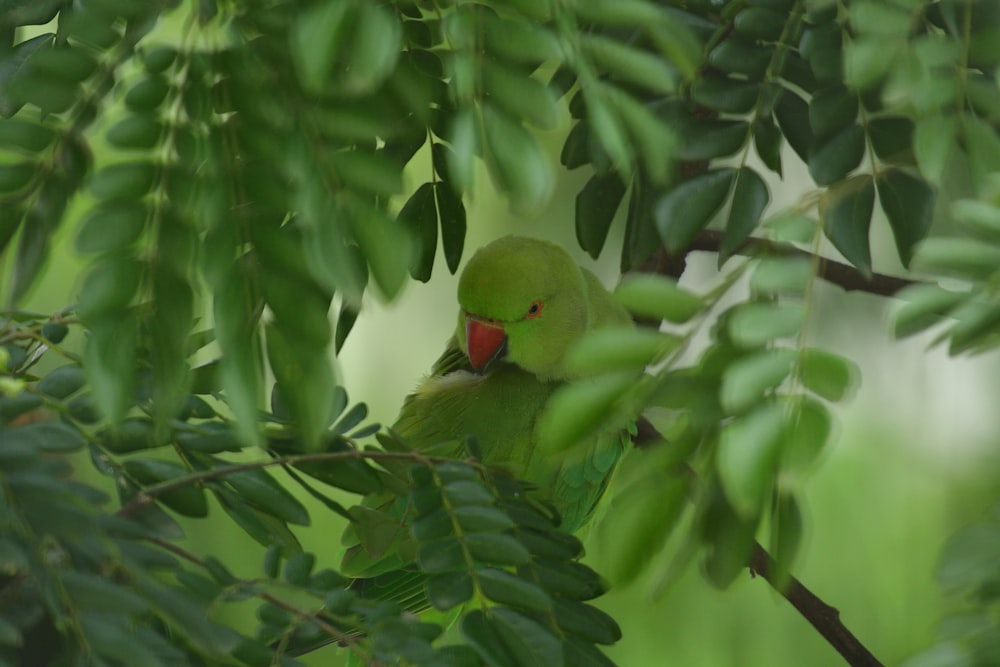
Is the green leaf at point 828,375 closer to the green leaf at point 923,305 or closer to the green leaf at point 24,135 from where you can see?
the green leaf at point 923,305

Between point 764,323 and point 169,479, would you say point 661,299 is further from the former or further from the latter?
point 169,479

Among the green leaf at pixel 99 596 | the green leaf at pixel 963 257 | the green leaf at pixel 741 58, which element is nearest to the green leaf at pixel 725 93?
the green leaf at pixel 741 58

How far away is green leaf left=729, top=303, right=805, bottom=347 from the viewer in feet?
1.47

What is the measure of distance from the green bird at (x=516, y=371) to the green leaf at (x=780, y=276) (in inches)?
23.9

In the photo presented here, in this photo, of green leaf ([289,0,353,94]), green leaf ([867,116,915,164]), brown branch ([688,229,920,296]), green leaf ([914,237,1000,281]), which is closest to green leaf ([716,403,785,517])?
green leaf ([914,237,1000,281])

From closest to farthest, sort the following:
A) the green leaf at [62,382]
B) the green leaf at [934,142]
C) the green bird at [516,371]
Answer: the green leaf at [934,142], the green leaf at [62,382], the green bird at [516,371]

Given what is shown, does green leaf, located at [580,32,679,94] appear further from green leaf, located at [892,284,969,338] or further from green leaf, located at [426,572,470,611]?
green leaf, located at [426,572,470,611]

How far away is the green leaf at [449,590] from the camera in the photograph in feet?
2.13

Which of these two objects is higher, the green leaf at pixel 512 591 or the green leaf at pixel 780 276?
the green leaf at pixel 780 276

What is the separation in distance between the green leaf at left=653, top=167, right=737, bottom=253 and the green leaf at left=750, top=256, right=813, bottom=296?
0.25 m

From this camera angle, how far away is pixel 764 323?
0.45m

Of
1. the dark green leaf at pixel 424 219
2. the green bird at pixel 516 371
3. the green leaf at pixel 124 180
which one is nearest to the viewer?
the green leaf at pixel 124 180

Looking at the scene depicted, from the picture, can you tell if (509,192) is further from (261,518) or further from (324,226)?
(261,518)

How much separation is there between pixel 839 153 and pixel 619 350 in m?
0.41
